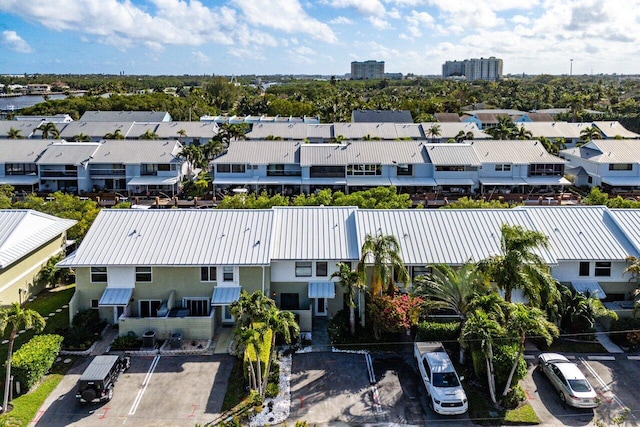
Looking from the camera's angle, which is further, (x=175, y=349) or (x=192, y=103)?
(x=192, y=103)

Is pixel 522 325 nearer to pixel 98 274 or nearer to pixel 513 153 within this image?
pixel 98 274

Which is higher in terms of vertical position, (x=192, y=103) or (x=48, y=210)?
(x=192, y=103)

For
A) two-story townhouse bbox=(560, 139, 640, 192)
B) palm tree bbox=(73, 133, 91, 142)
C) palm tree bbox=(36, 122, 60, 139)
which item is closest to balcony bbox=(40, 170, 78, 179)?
palm tree bbox=(73, 133, 91, 142)

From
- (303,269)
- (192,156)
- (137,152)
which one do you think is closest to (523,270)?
(303,269)

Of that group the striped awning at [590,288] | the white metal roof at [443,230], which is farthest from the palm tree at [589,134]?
the striped awning at [590,288]

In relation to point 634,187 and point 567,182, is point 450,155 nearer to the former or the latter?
point 567,182

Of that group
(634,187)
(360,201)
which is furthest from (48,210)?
(634,187)

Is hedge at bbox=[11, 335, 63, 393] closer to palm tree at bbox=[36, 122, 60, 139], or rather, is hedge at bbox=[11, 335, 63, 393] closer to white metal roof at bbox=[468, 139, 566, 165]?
white metal roof at bbox=[468, 139, 566, 165]
